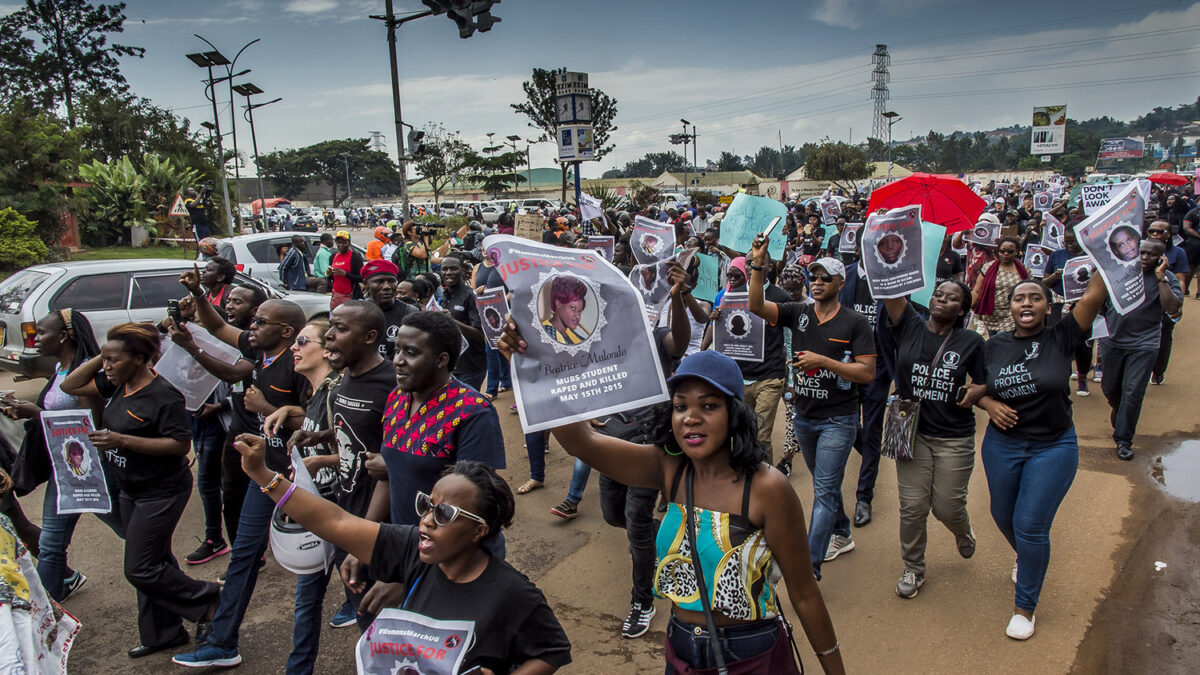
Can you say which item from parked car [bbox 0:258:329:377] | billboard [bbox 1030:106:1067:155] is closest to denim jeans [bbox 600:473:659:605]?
parked car [bbox 0:258:329:377]

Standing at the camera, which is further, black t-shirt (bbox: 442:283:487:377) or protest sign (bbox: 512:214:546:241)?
protest sign (bbox: 512:214:546:241)

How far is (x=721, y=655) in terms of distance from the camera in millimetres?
2316

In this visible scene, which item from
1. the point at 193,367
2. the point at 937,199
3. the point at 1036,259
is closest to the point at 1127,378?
the point at 937,199

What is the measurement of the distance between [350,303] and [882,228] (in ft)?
10.1

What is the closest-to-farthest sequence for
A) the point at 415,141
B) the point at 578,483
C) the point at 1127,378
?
the point at 578,483
the point at 1127,378
the point at 415,141

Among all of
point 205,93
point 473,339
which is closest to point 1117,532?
point 473,339

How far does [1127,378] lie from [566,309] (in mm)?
6271

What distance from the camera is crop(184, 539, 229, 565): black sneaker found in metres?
5.12

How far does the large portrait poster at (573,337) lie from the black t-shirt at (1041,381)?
2.47m

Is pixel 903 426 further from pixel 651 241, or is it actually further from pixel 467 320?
pixel 651 241

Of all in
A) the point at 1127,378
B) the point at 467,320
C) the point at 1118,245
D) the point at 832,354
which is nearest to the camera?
the point at 1118,245

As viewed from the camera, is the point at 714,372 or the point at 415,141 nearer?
the point at 714,372

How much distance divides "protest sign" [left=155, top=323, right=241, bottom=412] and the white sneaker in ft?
15.1

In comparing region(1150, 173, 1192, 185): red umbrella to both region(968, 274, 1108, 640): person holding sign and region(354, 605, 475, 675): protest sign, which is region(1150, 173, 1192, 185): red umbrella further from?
region(354, 605, 475, 675): protest sign
